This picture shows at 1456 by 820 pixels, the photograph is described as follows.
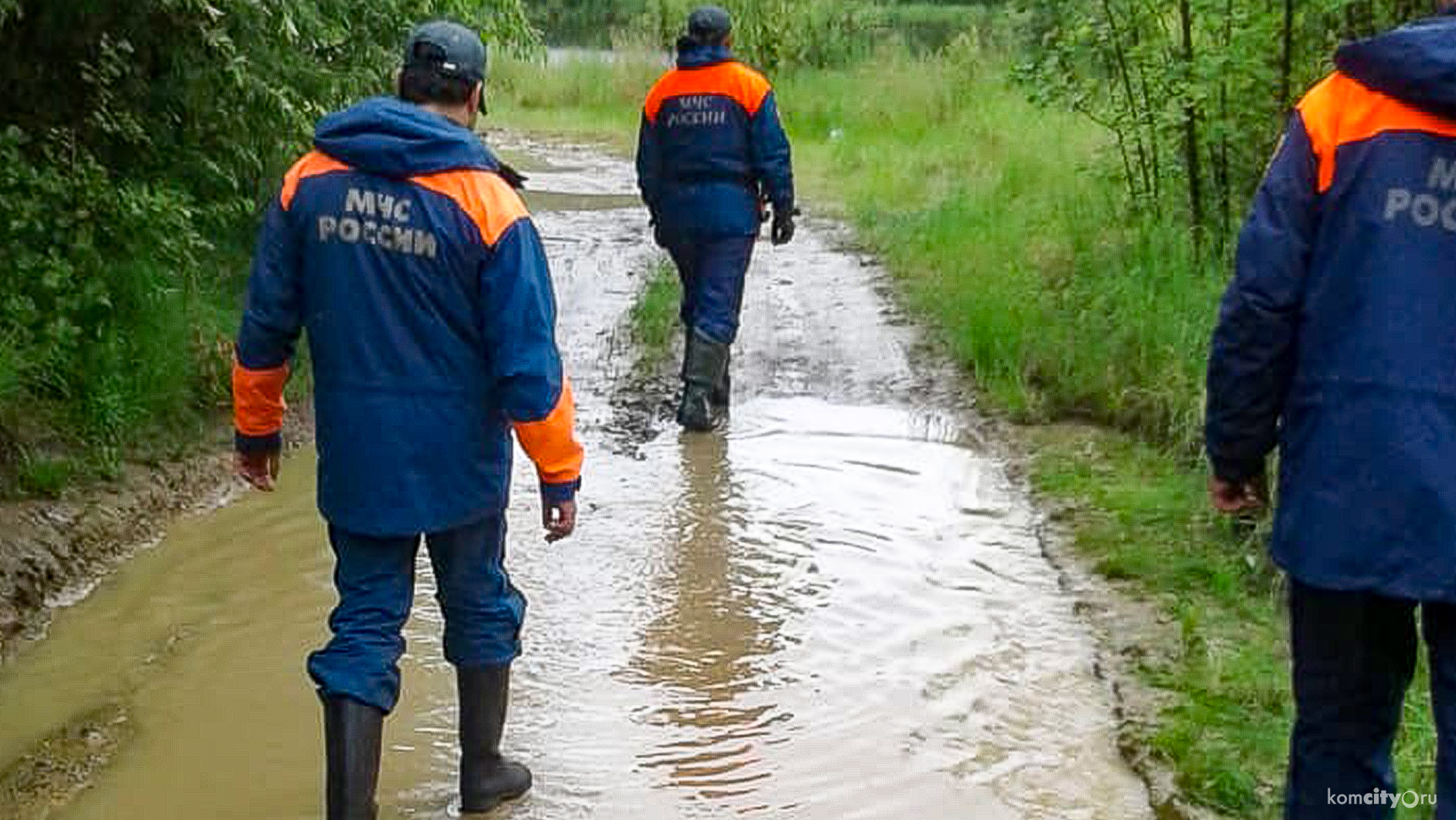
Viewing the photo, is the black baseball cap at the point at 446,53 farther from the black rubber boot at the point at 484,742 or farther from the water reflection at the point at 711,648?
the water reflection at the point at 711,648

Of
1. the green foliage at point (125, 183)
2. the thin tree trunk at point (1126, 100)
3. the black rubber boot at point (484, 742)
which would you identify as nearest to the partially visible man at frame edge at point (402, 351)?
the black rubber boot at point (484, 742)

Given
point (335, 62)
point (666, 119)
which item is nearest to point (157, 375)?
point (335, 62)

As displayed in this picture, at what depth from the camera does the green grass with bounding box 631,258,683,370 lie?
983 cm

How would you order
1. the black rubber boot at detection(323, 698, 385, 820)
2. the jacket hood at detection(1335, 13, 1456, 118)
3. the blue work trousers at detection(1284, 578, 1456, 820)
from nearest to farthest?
the jacket hood at detection(1335, 13, 1456, 118)
the blue work trousers at detection(1284, 578, 1456, 820)
the black rubber boot at detection(323, 698, 385, 820)

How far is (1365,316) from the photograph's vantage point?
347 cm

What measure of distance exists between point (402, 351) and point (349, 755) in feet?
3.05

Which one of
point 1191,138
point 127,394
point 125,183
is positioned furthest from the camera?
point 1191,138

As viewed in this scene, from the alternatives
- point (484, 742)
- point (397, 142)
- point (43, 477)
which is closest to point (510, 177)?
point (397, 142)

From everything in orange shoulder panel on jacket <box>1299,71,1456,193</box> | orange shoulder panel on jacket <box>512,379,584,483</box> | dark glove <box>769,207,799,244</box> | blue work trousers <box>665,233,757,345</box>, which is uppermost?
orange shoulder panel on jacket <box>1299,71,1456,193</box>

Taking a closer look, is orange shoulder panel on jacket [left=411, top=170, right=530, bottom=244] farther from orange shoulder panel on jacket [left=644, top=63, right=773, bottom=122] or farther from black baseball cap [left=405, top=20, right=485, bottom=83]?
orange shoulder panel on jacket [left=644, top=63, right=773, bottom=122]

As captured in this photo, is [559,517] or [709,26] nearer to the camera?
[559,517]

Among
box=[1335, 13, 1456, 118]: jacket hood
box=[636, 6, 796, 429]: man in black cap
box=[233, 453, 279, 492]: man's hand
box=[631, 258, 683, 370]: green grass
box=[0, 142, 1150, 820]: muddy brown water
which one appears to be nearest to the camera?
box=[1335, 13, 1456, 118]: jacket hood

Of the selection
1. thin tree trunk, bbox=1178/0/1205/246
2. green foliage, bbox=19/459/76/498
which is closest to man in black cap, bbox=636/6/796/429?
thin tree trunk, bbox=1178/0/1205/246

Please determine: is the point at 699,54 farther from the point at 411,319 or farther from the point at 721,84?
the point at 411,319
